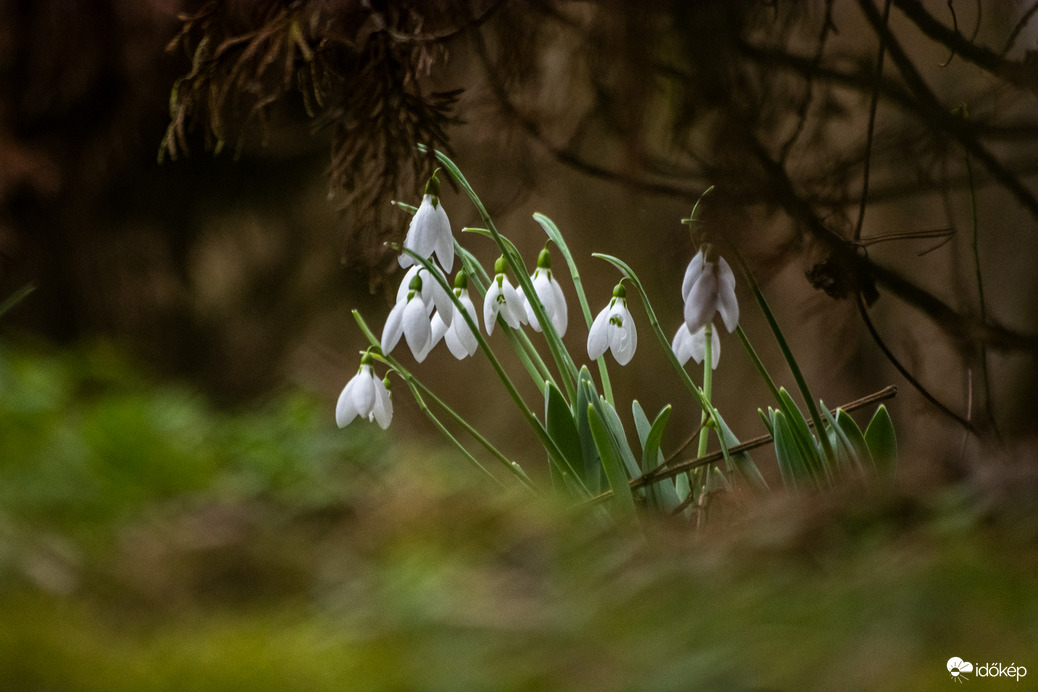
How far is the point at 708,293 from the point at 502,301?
219 millimetres

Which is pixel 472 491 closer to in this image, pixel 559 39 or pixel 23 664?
pixel 23 664

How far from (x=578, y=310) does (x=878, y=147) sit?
0.67 m

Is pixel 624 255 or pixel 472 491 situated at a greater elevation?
pixel 624 255

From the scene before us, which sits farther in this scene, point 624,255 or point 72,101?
point 624,255

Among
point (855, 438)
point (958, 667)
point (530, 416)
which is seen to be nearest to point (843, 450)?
point (855, 438)

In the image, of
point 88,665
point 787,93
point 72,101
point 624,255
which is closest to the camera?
point 88,665

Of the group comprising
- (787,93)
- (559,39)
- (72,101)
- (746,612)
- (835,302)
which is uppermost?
(72,101)

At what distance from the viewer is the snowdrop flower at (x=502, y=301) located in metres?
0.69

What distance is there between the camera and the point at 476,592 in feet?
0.53

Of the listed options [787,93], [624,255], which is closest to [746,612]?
[787,93]

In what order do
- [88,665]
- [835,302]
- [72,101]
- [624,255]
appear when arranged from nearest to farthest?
[88,665]
[835,302]
[72,101]
[624,255]

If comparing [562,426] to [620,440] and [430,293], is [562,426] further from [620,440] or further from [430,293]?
[430,293]

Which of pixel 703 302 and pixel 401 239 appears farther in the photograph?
pixel 401 239

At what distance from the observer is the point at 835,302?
714mm
